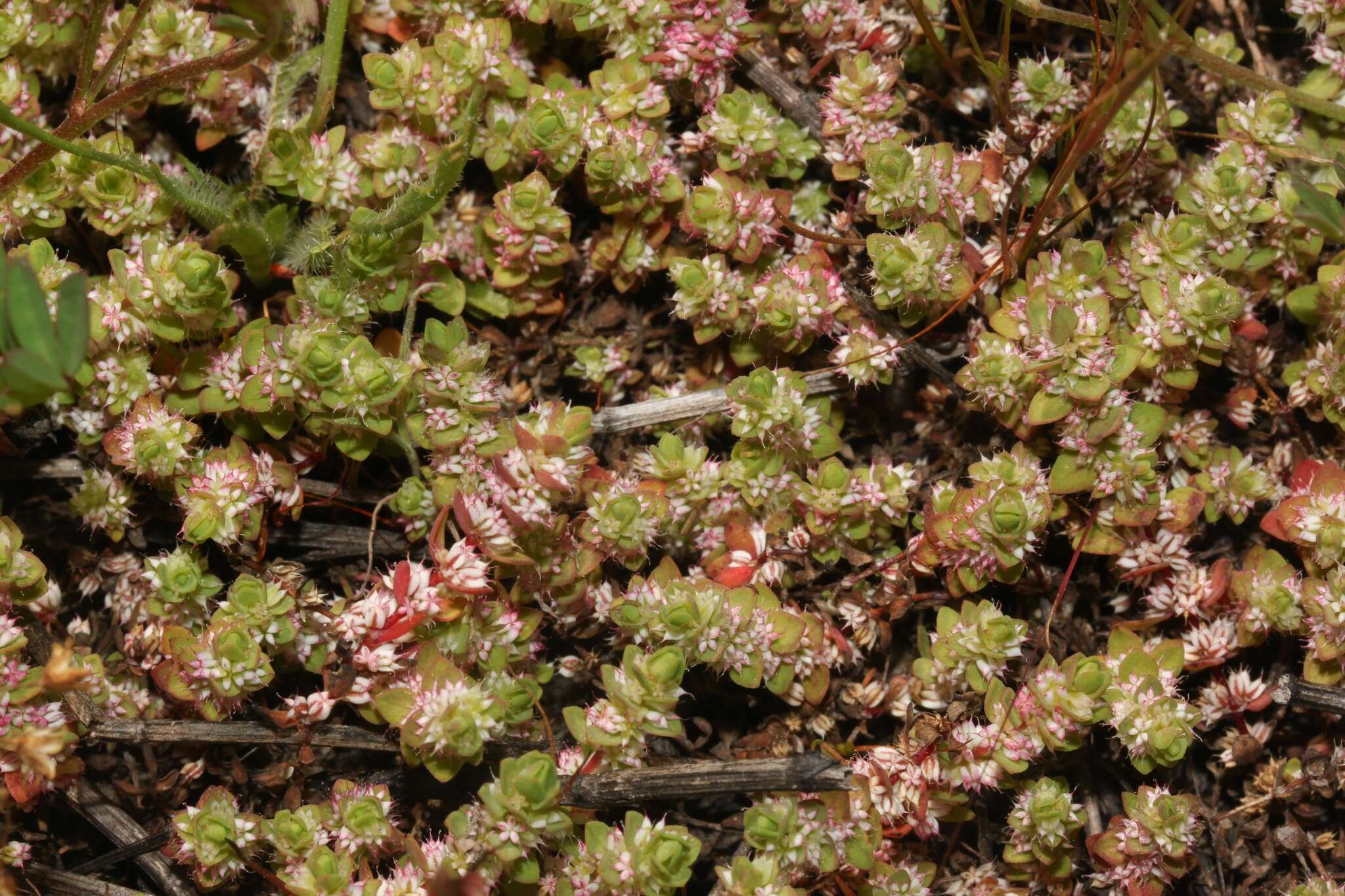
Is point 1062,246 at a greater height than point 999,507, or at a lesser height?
greater

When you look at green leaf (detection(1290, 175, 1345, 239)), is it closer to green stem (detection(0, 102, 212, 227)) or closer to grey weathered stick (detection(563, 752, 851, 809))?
grey weathered stick (detection(563, 752, 851, 809))

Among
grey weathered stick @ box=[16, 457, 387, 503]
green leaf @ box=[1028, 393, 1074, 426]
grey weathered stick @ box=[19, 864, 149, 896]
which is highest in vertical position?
green leaf @ box=[1028, 393, 1074, 426]

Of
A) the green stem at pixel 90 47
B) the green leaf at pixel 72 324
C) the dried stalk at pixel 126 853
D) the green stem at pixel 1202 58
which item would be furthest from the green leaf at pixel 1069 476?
the green stem at pixel 90 47

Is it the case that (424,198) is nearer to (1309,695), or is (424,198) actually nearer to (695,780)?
(695,780)

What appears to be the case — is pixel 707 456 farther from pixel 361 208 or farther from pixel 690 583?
pixel 361 208

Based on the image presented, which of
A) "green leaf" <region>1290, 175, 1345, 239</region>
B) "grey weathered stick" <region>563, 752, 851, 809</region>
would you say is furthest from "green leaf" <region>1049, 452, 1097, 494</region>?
"grey weathered stick" <region>563, 752, 851, 809</region>

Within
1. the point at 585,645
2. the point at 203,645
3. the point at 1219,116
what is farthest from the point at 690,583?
the point at 1219,116
